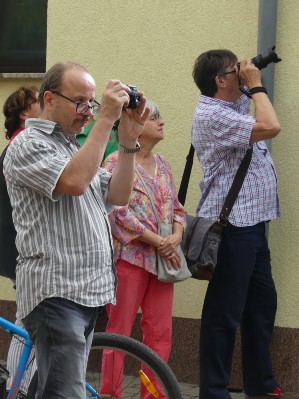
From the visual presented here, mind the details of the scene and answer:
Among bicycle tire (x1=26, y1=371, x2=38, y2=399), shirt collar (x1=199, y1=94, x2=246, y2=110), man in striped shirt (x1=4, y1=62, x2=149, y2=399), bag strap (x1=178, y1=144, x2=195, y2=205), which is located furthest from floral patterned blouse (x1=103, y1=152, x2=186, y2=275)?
man in striped shirt (x1=4, y1=62, x2=149, y2=399)

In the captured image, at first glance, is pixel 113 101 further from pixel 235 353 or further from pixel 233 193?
pixel 235 353

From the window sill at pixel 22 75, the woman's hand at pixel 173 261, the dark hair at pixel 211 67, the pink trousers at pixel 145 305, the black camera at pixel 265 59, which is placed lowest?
the pink trousers at pixel 145 305

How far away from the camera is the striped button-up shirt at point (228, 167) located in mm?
5559

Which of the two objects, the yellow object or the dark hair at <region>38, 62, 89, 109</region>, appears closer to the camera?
the dark hair at <region>38, 62, 89, 109</region>

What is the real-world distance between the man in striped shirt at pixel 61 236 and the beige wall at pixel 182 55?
2655 millimetres

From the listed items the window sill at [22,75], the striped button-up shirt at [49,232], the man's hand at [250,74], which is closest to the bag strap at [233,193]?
the man's hand at [250,74]

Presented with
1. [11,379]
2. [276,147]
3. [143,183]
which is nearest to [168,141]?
[276,147]

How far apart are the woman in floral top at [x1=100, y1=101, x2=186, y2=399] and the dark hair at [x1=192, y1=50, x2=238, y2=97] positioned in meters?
0.33

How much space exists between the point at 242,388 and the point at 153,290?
1.16 m

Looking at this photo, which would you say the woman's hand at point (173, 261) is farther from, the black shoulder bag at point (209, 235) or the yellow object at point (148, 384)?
the yellow object at point (148, 384)

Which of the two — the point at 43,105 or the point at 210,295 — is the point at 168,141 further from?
the point at 43,105

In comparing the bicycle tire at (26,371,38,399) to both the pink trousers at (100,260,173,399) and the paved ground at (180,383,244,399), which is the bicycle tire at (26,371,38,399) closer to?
the pink trousers at (100,260,173,399)

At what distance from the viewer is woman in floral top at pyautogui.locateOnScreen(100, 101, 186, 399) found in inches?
223

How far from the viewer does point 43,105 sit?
4.05 metres
